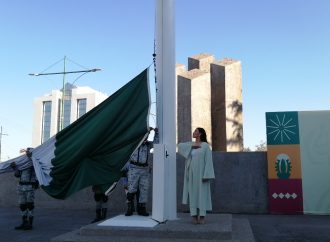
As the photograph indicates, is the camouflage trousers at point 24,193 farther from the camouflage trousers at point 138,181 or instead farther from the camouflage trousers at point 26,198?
the camouflage trousers at point 138,181

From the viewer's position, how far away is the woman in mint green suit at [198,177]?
262 inches

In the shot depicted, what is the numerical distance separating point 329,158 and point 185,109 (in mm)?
9153

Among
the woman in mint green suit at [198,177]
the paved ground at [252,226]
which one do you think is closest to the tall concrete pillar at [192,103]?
the paved ground at [252,226]

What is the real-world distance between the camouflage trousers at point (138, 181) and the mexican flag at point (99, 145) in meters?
0.53

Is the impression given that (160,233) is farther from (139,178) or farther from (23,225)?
(23,225)

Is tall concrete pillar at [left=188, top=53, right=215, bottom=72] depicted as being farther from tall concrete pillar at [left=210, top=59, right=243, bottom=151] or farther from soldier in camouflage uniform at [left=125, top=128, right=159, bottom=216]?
soldier in camouflage uniform at [left=125, top=128, right=159, bottom=216]

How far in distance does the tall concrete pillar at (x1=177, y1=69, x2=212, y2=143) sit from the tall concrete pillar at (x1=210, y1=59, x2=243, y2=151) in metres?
0.43

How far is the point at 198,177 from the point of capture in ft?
22.2

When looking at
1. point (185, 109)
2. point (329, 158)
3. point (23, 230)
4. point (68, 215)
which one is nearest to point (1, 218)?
point (68, 215)

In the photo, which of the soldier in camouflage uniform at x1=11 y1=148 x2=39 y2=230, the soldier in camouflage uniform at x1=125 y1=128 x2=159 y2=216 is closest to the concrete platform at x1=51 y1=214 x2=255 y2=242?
the soldier in camouflage uniform at x1=125 y1=128 x2=159 y2=216

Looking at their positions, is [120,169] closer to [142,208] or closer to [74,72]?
[142,208]

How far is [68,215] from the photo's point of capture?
10781mm

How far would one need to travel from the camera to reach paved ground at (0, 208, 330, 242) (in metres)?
7.06

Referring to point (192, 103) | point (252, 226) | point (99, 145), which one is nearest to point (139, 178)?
point (99, 145)
